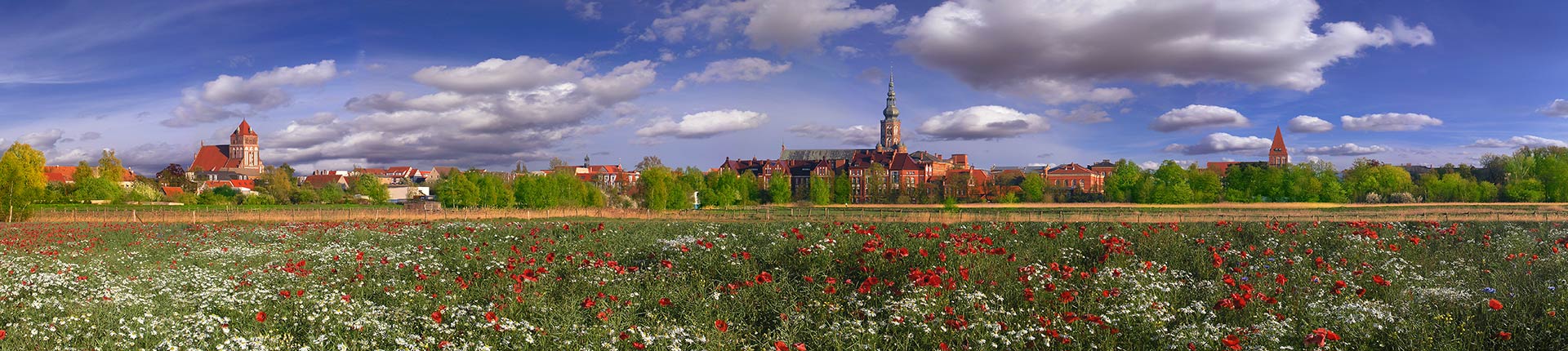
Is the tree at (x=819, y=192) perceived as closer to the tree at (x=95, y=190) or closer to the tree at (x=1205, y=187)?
the tree at (x=1205, y=187)

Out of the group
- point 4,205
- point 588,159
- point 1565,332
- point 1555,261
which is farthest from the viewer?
point 588,159

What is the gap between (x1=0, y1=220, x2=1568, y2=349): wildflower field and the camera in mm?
8117

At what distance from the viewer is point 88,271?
14.3 m

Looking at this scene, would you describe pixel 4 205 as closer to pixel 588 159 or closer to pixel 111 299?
pixel 111 299

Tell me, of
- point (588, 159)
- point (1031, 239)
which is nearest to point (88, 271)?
point (1031, 239)

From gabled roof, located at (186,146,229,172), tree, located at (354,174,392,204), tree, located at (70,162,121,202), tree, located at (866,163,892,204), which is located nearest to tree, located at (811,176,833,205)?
tree, located at (866,163,892,204)

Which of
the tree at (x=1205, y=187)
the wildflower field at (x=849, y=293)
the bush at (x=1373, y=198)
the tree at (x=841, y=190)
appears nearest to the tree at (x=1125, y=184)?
the tree at (x=1205, y=187)

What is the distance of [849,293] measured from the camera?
34.2ft

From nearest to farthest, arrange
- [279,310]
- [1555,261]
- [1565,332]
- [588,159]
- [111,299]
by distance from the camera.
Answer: [1565,332] < [279,310] < [111,299] < [1555,261] < [588,159]

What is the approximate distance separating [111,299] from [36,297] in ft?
4.40

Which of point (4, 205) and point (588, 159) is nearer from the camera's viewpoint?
point (4, 205)

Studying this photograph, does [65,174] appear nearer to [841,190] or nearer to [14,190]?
[14,190]

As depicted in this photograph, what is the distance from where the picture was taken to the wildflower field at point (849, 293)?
8.12m

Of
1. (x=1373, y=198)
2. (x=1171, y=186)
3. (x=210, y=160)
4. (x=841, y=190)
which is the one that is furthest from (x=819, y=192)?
(x=210, y=160)
